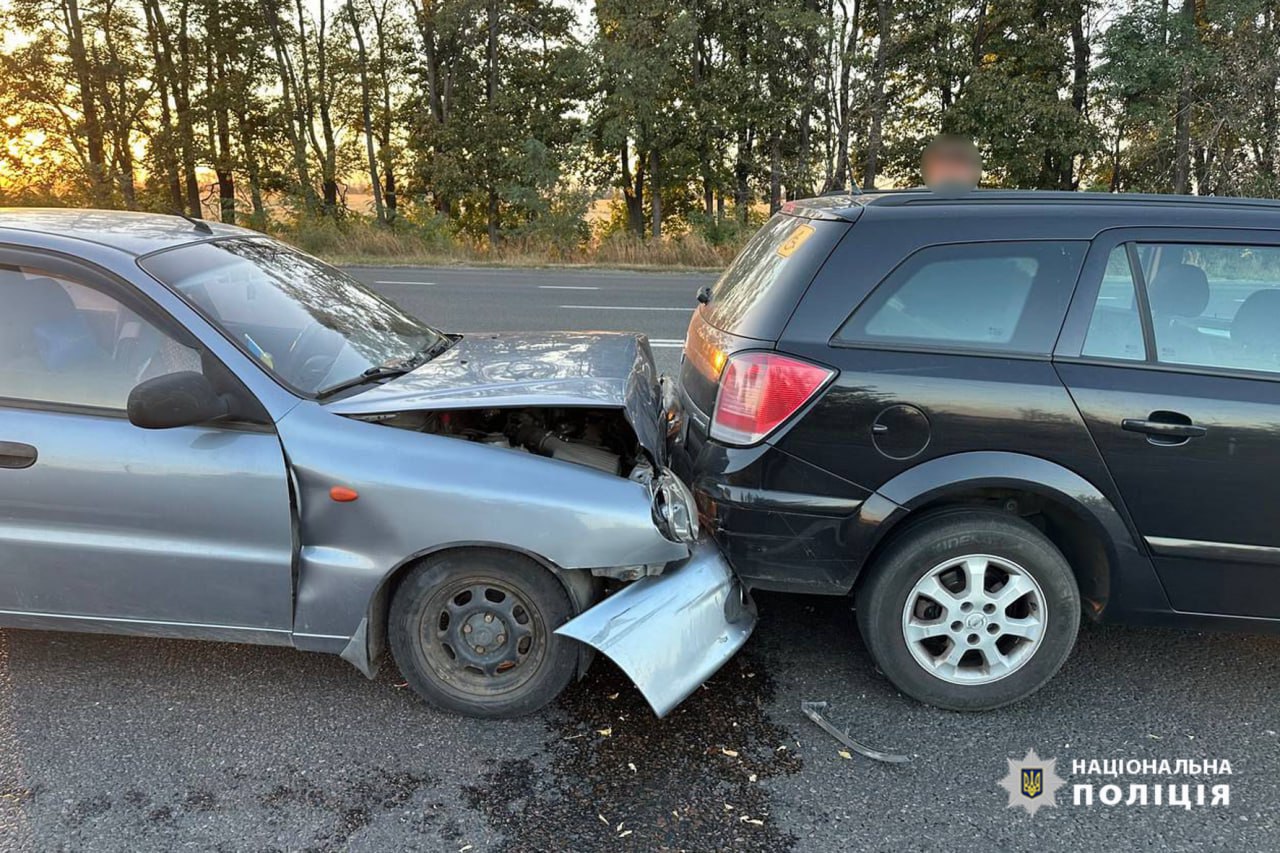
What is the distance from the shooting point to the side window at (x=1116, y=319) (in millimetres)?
2740

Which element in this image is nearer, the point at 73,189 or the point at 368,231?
the point at 368,231

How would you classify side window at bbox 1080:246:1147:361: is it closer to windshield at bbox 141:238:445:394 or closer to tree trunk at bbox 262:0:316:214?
windshield at bbox 141:238:445:394

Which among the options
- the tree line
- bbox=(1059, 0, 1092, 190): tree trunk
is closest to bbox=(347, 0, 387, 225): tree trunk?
the tree line

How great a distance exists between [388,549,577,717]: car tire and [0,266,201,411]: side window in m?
1.10

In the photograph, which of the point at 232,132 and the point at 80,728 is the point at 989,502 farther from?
the point at 232,132

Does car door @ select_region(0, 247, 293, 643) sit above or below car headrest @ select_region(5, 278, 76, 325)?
below

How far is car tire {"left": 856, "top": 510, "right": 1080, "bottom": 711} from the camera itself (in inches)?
110

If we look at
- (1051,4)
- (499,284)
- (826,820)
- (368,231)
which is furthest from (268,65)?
(826,820)

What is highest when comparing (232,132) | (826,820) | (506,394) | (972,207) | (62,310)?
(232,132)

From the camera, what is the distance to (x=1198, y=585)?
2.77 metres

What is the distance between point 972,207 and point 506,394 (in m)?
1.75

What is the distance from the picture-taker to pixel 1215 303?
2857 mm

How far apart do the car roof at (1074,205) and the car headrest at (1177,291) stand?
0.18m

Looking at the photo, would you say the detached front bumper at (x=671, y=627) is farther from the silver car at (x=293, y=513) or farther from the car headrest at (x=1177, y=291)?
the car headrest at (x=1177, y=291)
